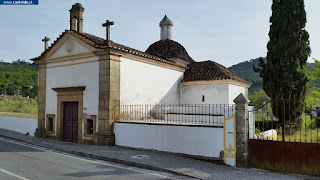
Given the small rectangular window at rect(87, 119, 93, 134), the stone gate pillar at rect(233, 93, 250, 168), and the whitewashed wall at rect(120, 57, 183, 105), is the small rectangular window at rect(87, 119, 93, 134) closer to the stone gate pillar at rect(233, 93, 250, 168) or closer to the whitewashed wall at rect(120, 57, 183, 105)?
the whitewashed wall at rect(120, 57, 183, 105)

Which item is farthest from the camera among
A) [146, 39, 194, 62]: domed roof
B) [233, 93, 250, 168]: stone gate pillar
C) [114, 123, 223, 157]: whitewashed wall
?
[146, 39, 194, 62]: domed roof

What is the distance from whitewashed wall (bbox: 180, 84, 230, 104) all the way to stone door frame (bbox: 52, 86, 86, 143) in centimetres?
708

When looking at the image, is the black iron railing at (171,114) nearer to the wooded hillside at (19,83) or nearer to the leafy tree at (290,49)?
the leafy tree at (290,49)

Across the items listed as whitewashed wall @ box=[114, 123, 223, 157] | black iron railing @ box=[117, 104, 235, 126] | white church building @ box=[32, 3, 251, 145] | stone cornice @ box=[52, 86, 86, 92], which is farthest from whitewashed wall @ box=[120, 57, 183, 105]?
stone cornice @ box=[52, 86, 86, 92]

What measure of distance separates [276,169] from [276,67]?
9974mm

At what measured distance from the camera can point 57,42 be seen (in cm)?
1375

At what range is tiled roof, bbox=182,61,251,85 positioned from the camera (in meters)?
16.3

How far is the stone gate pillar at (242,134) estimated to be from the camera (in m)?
7.96

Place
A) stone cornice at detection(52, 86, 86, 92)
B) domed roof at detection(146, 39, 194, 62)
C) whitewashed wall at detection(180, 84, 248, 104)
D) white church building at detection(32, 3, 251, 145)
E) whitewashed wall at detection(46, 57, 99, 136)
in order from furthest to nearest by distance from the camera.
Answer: domed roof at detection(146, 39, 194, 62) < whitewashed wall at detection(180, 84, 248, 104) < stone cornice at detection(52, 86, 86, 92) < whitewashed wall at detection(46, 57, 99, 136) < white church building at detection(32, 3, 251, 145)

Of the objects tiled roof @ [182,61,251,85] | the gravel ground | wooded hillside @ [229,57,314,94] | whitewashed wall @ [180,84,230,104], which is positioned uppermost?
wooded hillside @ [229,57,314,94]

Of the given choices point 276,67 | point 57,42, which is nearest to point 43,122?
point 57,42

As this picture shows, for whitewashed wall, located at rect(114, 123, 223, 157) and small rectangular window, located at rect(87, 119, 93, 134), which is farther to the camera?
small rectangular window, located at rect(87, 119, 93, 134)

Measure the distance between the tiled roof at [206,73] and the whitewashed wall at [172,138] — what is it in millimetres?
7102

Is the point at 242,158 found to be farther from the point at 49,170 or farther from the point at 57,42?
the point at 57,42
